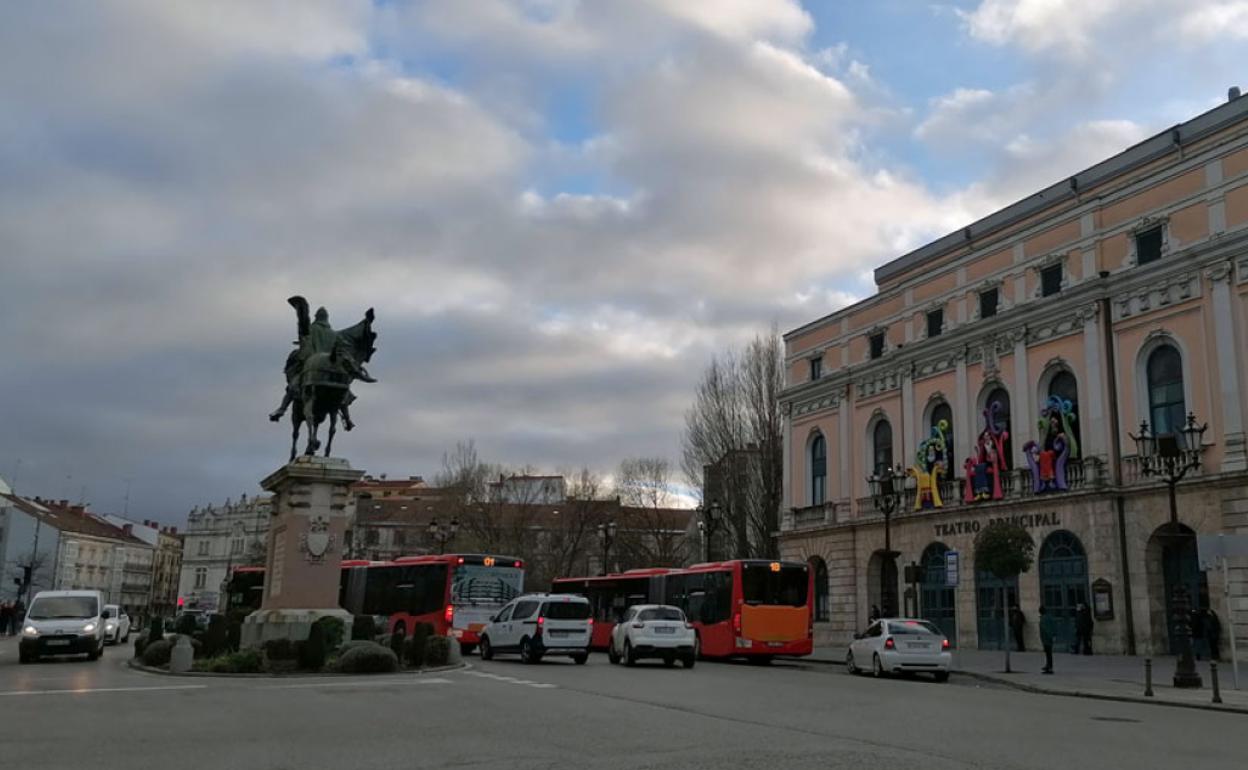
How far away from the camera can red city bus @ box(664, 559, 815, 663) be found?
30.8 meters

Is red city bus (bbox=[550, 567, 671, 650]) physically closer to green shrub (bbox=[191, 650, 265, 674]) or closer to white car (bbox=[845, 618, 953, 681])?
white car (bbox=[845, 618, 953, 681])

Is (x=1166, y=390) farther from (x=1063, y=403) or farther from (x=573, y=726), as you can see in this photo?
(x=573, y=726)

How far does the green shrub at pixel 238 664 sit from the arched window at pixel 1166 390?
26478 millimetres

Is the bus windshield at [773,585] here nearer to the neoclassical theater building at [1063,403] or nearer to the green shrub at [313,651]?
the neoclassical theater building at [1063,403]

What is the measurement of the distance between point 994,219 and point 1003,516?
12.9 m

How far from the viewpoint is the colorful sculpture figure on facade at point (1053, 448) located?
116ft

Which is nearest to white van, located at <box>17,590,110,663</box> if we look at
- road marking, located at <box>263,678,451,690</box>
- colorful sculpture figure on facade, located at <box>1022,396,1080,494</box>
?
road marking, located at <box>263,678,451,690</box>

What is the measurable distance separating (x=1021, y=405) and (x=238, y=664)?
89.3 ft

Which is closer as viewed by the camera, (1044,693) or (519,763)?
(519,763)

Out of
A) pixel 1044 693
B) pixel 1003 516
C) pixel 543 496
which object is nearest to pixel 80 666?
pixel 1044 693

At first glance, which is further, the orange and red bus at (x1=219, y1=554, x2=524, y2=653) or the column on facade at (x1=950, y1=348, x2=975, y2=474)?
the column on facade at (x1=950, y1=348, x2=975, y2=474)

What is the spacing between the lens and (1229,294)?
101ft

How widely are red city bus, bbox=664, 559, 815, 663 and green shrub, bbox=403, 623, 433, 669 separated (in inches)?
398

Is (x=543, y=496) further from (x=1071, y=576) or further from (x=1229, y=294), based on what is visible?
(x=1229, y=294)
